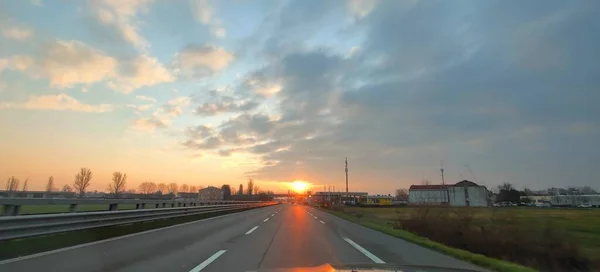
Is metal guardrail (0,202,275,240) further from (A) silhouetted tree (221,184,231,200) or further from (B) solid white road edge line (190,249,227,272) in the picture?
(A) silhouetted tree (221,184,231,200)

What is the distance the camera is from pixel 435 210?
20953 mm

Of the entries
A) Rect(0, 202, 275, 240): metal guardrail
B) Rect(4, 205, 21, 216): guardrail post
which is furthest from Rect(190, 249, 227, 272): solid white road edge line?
Rect(4, 205, 21, 216): guardrail post

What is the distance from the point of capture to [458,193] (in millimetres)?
121000

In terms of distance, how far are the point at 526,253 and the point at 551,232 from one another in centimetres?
134

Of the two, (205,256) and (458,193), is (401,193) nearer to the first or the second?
(458,193)

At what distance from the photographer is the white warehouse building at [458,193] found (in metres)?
112

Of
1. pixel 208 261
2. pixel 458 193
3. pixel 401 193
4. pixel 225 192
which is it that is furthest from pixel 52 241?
pixel 401 193

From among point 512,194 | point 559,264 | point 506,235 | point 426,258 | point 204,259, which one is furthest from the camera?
point 512,194

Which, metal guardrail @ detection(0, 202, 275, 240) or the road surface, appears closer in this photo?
the road surface

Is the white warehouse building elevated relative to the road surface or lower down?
elevated

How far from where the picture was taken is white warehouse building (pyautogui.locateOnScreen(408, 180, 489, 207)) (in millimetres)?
111512

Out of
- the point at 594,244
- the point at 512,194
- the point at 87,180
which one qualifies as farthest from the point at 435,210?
the point at 512,194

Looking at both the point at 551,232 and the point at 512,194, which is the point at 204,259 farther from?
the point at 512,194

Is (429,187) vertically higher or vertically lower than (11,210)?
higher
